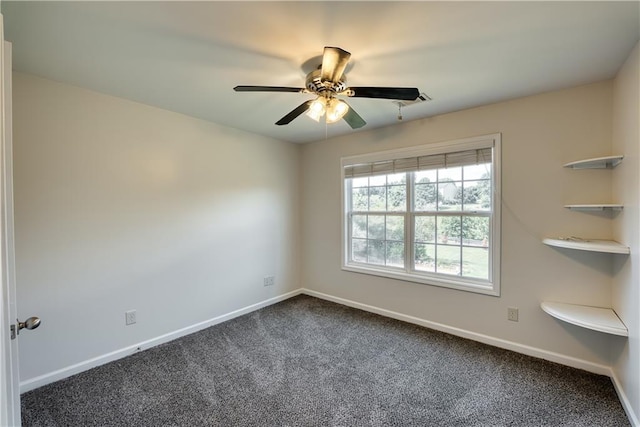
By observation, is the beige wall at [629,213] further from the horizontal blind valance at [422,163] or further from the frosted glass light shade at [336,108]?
the frosted glass light shade at [336,108]

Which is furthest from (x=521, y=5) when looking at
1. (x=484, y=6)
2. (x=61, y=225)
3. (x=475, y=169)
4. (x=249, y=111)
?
(x=61, y=225)

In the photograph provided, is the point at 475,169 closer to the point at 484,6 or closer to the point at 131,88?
the point at 484,6

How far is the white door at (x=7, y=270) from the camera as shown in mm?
980

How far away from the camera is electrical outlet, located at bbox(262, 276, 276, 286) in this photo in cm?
375

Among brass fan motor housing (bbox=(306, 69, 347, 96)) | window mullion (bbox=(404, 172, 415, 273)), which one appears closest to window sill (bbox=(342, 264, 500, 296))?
window mullion (bbox=(404, 172, 415, 273))

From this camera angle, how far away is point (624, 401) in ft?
6.02

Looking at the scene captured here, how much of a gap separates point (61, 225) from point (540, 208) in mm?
4004

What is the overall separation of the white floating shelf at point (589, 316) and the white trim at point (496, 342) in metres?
0.45

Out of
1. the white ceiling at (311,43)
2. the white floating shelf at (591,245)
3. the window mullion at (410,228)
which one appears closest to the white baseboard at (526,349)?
the window mullion at (410,228)

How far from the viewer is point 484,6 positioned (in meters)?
1.37

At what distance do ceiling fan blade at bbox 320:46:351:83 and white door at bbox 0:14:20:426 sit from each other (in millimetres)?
1267

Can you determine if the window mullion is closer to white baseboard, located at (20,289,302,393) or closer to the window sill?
the window sill

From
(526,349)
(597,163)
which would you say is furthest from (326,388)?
(597,163)

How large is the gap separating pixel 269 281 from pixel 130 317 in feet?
5.38
